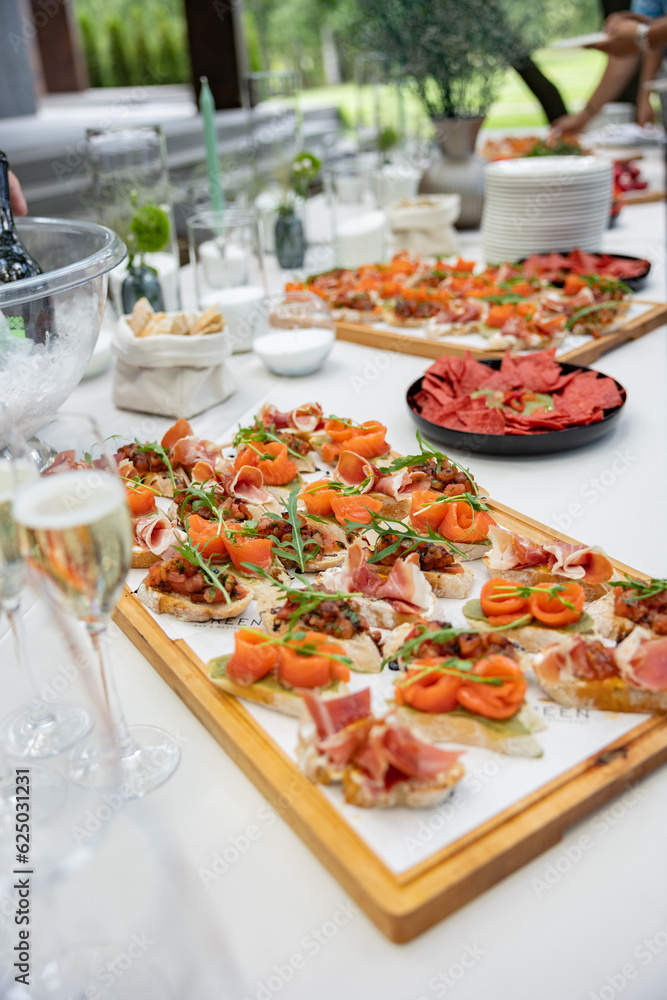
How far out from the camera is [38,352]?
119 cm

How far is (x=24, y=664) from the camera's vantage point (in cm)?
73

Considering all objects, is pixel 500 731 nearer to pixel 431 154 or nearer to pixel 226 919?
pixel 226 919

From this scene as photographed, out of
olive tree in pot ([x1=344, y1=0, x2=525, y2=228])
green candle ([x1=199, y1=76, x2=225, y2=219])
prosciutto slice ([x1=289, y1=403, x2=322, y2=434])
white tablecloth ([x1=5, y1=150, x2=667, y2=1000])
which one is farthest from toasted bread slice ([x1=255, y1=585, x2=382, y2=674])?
olive tree in pot ([x1=344, y1=0, x2=525, y2=228])

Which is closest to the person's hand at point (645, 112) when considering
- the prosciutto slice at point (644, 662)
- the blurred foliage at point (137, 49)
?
the prosciutto slice at point (644, 662)

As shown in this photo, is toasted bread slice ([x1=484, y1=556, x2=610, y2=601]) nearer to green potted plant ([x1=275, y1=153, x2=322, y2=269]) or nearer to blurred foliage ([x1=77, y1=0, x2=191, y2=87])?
green potted plant ([x1=275, y1=153, x2=322, y2=269])

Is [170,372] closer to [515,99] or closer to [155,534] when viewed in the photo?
[155,534]

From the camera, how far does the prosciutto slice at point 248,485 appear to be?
3.84 feet

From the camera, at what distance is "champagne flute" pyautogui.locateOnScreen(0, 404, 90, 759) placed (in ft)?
2.06

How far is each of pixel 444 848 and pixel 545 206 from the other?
80.0 inches

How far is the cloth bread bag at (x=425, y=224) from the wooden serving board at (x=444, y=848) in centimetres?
206

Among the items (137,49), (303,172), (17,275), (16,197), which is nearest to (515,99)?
(137,49)

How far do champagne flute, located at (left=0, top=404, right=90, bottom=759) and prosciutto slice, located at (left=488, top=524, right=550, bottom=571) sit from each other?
1.65ft

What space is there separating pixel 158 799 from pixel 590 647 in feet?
1.44

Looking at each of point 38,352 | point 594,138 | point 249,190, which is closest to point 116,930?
point 38,352
